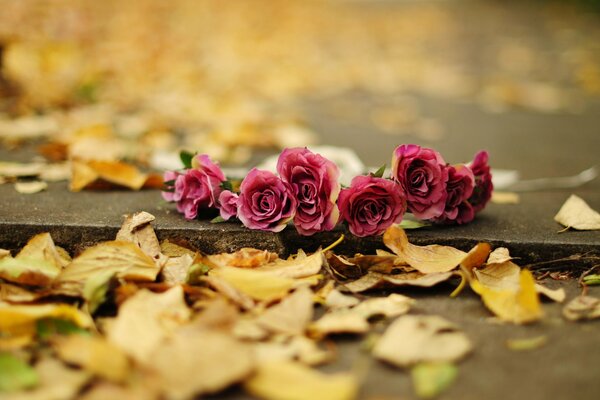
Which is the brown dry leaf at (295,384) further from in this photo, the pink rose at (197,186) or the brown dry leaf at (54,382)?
the pink rose at (197,186)

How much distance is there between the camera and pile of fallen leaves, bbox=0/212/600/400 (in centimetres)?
104

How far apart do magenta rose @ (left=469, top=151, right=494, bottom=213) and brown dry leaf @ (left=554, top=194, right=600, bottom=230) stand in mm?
223

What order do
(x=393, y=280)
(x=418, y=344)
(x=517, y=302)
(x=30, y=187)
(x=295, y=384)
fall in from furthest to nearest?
1. (x=30, y=187)
2. (x=393, y=280)
3. (x=517, y=302)
4. (x=418, y=344)
5. (x=295, y=384)

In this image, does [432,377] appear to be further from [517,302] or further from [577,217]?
[577,217]

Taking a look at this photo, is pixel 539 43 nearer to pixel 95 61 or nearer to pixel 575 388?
pixel 95 61

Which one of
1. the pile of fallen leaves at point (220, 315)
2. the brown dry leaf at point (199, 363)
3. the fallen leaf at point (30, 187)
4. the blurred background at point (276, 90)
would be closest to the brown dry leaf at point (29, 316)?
the pile of fallen leaves at point (220, 315)

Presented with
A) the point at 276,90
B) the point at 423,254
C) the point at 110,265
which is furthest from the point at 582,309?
the point at 276,90

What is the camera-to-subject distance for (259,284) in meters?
1.35

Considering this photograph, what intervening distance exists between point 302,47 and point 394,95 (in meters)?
2.30

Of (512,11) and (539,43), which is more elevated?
(512,11)

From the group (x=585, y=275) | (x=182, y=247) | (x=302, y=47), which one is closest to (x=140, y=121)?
(x=182, y=247)

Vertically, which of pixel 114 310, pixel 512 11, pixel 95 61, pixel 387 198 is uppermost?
pixel 512 11

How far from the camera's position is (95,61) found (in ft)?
13.7

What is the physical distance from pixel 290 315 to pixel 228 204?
0.44 m
